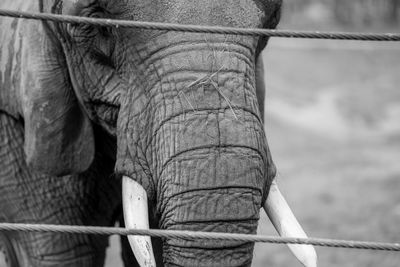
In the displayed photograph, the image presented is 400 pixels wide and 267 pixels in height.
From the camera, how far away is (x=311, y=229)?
6.20 m

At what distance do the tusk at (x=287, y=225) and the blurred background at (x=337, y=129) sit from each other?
2028 millimetres

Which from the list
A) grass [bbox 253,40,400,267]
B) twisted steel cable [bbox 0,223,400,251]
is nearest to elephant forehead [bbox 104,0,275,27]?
twisted steel cable [bbox 0,223,400,251]

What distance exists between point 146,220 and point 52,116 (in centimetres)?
63

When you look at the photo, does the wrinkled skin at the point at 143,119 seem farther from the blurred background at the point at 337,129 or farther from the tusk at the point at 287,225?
the blurred background at the point at 337,129

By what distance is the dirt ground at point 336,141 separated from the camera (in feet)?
19.9

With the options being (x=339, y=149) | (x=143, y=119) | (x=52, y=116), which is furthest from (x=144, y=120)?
(x=339, y=149)

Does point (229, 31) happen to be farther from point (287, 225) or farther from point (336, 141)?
point (336, 141)

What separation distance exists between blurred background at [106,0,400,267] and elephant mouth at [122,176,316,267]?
2.04m

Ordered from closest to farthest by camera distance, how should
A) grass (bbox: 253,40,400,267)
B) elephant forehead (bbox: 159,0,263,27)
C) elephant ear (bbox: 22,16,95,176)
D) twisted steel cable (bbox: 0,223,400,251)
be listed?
twisted steel cable (bbox: 0,223,400,251) → elephant forehead (bbox: 159,0,263,27) → elephant ear (bbox: 22,16,95,176) → grass (bbox: 253,40,400,267)

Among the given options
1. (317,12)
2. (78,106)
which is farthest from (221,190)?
(317,12)

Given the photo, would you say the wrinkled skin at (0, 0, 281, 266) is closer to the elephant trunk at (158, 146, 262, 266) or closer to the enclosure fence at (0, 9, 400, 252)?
the elephant trunk at (158, 146, 262, 266)

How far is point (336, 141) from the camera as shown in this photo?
903 centimetres

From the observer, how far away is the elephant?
2275mm

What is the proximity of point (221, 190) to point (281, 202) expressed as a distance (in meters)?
0.31
